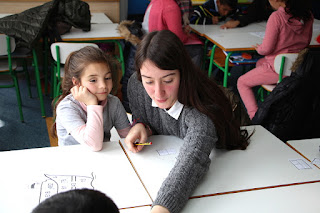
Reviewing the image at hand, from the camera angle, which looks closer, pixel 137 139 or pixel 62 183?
pixel 62 183

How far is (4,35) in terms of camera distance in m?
2.89

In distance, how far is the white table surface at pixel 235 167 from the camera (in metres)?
1.29

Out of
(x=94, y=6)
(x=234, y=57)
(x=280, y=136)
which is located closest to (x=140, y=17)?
(x=94, y=6)

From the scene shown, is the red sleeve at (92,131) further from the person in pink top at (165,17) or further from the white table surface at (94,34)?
the white table surface at (94,34)

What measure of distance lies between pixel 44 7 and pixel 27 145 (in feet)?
3.88

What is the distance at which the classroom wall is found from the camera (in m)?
3.96

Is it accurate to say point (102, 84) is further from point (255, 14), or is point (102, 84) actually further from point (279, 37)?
point (255, 14)

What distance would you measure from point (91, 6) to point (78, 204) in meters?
4.13

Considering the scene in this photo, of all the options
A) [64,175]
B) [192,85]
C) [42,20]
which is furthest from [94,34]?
[64,175]

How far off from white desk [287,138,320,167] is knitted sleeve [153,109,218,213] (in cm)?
43

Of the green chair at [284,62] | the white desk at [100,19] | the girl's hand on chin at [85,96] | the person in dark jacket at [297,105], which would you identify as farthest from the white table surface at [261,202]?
the white desk at [100,19]

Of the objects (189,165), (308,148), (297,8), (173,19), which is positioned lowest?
(308,148)

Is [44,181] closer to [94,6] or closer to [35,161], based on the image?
[35,161]

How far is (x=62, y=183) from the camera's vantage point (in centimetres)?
123
